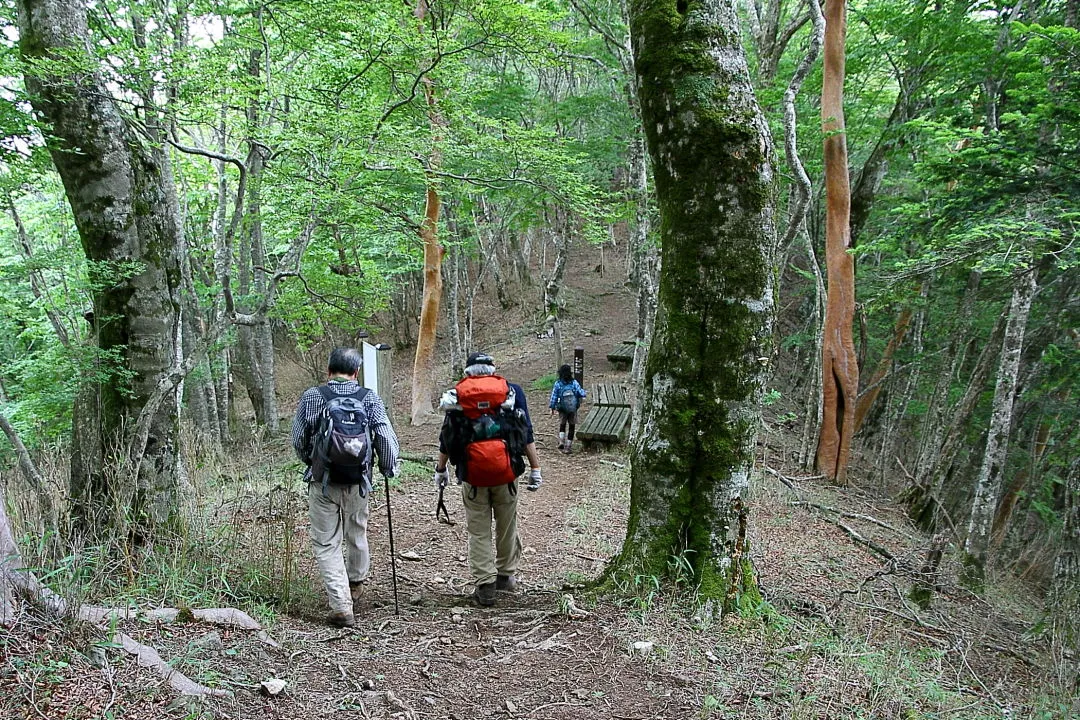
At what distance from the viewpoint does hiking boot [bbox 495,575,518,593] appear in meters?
4.96

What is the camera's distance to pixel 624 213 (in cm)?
1048

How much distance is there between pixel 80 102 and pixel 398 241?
11604mm

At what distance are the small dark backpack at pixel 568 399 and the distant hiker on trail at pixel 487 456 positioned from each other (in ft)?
18.6

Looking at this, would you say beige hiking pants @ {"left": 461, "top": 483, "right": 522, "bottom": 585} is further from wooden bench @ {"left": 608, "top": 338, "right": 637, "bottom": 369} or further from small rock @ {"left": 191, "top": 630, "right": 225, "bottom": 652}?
wooden bench @ {"left": 608, "top": 338, "right": 637, "bottom": 369}

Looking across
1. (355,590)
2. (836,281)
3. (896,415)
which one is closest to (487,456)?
(355,590)

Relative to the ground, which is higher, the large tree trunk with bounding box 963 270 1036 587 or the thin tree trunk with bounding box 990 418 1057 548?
the large tree trunk with bounding box 963 270 1036 587

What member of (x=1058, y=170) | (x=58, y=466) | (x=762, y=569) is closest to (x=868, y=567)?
(x=762, y=569)

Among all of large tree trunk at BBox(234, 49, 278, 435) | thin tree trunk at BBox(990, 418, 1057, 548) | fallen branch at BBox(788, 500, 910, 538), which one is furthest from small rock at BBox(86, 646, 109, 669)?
thin tree trunk at BBox(990, 418, 1057, 548)

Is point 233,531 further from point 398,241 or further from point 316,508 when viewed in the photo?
point 398,241

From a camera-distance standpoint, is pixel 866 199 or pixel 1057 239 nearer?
pixel 1057 239

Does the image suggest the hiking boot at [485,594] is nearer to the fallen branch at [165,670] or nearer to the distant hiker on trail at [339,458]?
the distant hiker on trail at [339,458]

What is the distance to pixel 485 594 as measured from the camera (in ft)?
15.7

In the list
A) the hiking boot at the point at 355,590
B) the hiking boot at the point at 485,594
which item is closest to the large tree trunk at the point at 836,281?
the hiking boot at the point at 485,594

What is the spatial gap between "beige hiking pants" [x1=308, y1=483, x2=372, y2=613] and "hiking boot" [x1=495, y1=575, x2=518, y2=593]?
45.0 inches
